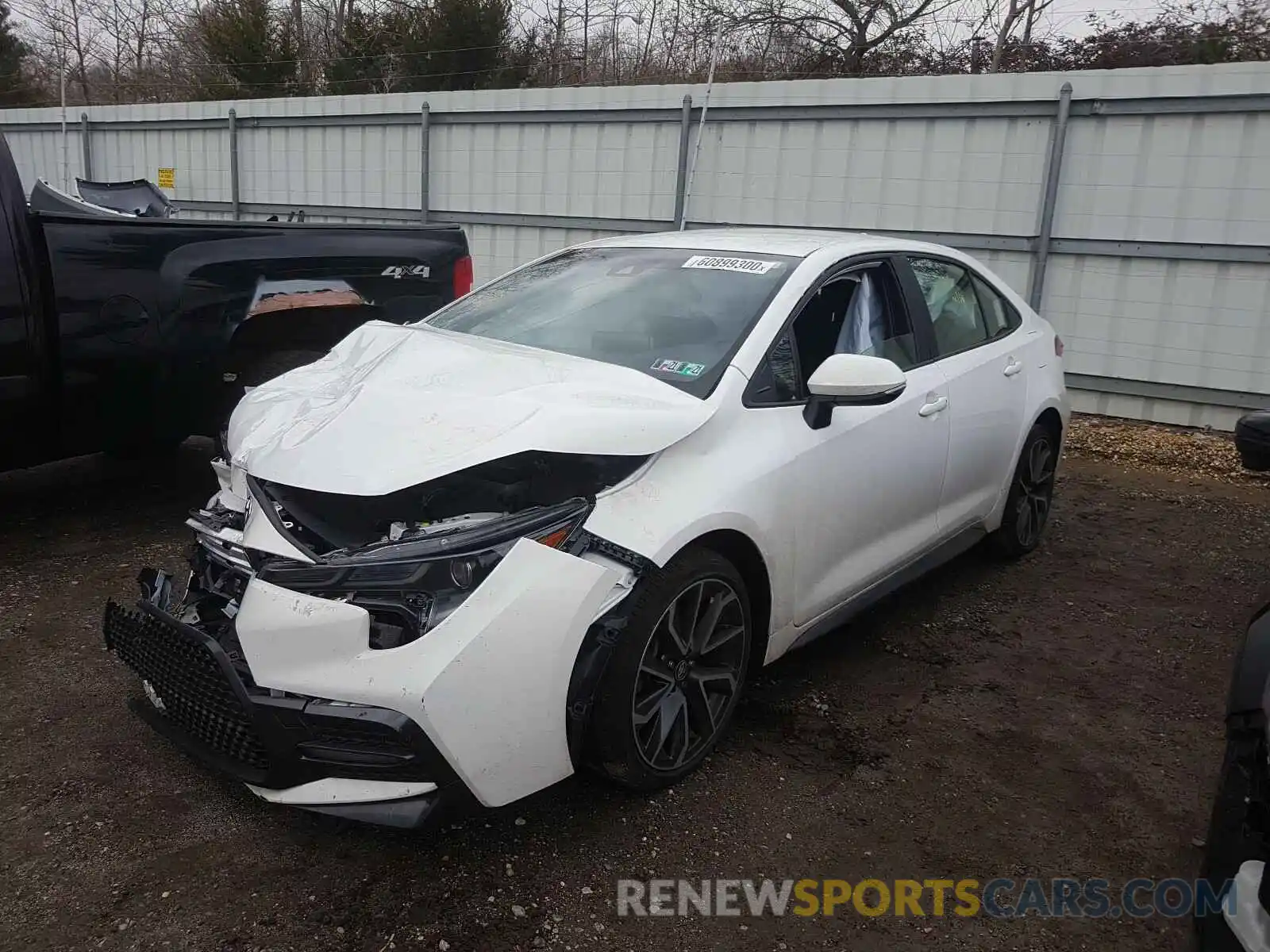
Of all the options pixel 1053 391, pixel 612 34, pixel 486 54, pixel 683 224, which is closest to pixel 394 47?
pixel 486 54

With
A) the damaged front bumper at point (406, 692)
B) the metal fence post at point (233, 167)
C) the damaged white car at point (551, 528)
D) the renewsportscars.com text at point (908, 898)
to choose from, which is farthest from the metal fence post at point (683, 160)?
the renewsportscars.com text at point (908, 898)

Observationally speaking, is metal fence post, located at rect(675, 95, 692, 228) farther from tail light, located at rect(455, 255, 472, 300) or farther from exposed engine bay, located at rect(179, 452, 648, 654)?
exposed engine bay, located at rect(179, 452, 648, 654)

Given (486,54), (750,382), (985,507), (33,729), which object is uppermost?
(486,54)

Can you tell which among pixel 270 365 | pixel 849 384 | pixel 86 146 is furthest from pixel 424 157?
pixel 849 384

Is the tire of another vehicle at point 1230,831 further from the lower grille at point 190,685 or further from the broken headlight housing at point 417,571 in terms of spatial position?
the lower grille at point 190,685

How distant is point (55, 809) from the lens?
276cm

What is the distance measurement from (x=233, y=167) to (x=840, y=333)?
11.7 metres

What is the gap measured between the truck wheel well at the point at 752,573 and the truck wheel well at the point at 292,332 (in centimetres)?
306

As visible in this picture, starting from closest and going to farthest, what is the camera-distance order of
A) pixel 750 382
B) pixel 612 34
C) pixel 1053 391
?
pixel 750 382 → pixel 1053 391 → pixel 612 34

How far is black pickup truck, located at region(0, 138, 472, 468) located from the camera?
14.1ft

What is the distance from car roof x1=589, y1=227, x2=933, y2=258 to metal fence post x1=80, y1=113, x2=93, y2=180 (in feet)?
45.3

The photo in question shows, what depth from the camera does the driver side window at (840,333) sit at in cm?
322

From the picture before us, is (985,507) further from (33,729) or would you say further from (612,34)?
(612,34)

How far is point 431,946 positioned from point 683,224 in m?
8.06
